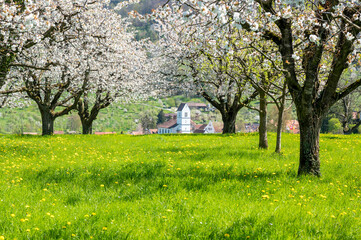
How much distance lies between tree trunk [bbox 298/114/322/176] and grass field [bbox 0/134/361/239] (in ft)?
1.26

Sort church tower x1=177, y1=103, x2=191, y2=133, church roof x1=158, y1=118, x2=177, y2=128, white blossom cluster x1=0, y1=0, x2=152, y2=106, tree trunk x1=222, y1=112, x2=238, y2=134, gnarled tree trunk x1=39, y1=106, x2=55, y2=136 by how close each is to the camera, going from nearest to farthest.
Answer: white blossom cluster x1=0, y1=0, x2=152, y2=106
gnarled tree trunk x1=39, y1=106, x2=55, y2=136
tree trunk x1=222, y1=112, x2=238, y2=134
church tower x1=177, y1=103, x2=191, y2=133
church roof x1=158, y1=118, x2=177, y2=128

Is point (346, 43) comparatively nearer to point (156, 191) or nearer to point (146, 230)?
point (156, 191)

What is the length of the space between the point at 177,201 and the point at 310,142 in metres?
4.60

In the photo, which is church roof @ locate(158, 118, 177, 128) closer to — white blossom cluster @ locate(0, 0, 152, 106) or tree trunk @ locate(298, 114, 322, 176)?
white blossom cluster @ locate(0, 0, 152, 106)

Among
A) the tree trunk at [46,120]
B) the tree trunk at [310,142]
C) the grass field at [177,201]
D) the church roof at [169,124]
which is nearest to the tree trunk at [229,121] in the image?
the tree trunk at [46,120]

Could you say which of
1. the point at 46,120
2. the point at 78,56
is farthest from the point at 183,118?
the point at 78,56

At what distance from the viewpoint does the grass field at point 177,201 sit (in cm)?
488

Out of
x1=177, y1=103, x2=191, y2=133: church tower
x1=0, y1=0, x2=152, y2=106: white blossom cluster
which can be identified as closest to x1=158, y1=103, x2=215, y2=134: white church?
x1=177, y1=103, x2=191, y2=133: church tower

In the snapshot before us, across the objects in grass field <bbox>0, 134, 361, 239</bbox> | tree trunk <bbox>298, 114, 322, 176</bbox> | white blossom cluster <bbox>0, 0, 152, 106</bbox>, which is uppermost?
white blossom cluster <bbox>0, 0, 152, 106</bbox>

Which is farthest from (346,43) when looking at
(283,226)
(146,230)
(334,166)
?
(146,230)

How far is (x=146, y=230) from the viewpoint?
Result: 16.2 ft

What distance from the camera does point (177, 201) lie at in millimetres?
6418

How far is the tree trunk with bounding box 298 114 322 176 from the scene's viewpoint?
872cm

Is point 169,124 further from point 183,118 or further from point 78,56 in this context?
point 78,56
